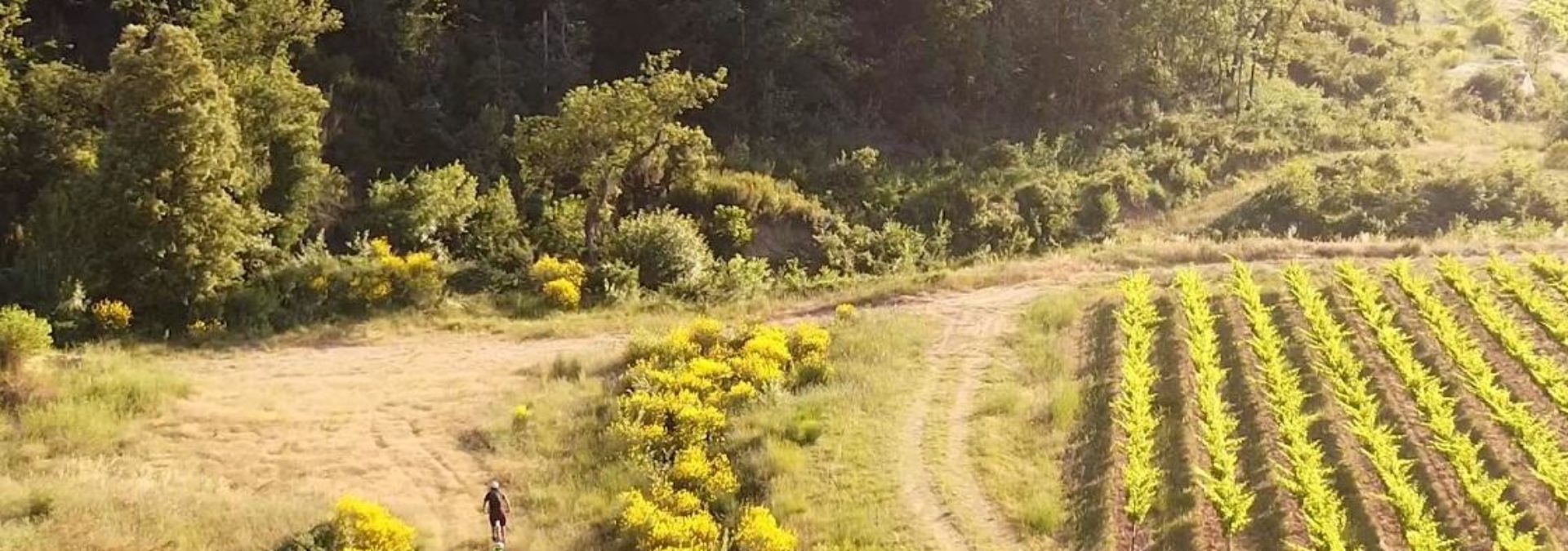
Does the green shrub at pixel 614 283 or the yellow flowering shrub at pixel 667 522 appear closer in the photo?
the yellow flowering shrub at pixel 667 522

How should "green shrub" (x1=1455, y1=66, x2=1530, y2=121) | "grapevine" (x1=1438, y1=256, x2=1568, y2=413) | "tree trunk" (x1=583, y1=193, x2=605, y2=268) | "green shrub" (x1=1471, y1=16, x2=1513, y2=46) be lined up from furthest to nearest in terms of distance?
"green shrub" (x1=1471, y1=16, x2=1513, y2=46) → "green shrub" (x1=1455, y1=66, x2=1530, y2=121) → "tree trunk" (x1=583, y1=193, x2=605, y2=268) → "grapevine" (x1=1438, y1=256, x2=1568, y2=413)

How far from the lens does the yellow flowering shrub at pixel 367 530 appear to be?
15.5 meters

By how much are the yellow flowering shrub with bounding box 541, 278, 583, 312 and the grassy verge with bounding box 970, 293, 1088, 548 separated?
925 centimetres

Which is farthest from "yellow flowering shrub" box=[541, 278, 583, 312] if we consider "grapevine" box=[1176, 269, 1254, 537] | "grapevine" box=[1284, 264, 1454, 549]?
"grapevine" box=[1284, 264, 1454, 549]

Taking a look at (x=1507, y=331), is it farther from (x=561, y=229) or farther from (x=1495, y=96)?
(x=1495, y=96)

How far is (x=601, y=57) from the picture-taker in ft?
120

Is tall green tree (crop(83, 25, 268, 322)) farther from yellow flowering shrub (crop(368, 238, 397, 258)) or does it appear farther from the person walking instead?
the person walking

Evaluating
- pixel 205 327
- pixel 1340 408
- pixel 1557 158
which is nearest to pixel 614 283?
pixel 205 327

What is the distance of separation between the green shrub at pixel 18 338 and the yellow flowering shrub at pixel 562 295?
371 inches

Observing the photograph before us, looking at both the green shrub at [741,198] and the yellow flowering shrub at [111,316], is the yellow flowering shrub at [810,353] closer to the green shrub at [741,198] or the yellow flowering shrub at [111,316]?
the green shrub at [741,198]

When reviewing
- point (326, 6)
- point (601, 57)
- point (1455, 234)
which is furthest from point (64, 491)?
point (1455, 234)

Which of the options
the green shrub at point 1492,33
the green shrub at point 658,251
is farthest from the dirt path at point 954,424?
the green shrub at point 1492,33

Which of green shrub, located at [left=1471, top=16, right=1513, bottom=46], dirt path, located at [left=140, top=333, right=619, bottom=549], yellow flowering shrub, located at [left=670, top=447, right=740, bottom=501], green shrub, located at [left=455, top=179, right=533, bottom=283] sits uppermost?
green shrub, located at [left=1471, top=16, right=1513, bottom=46]

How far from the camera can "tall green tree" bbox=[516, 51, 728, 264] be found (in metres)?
26.2
